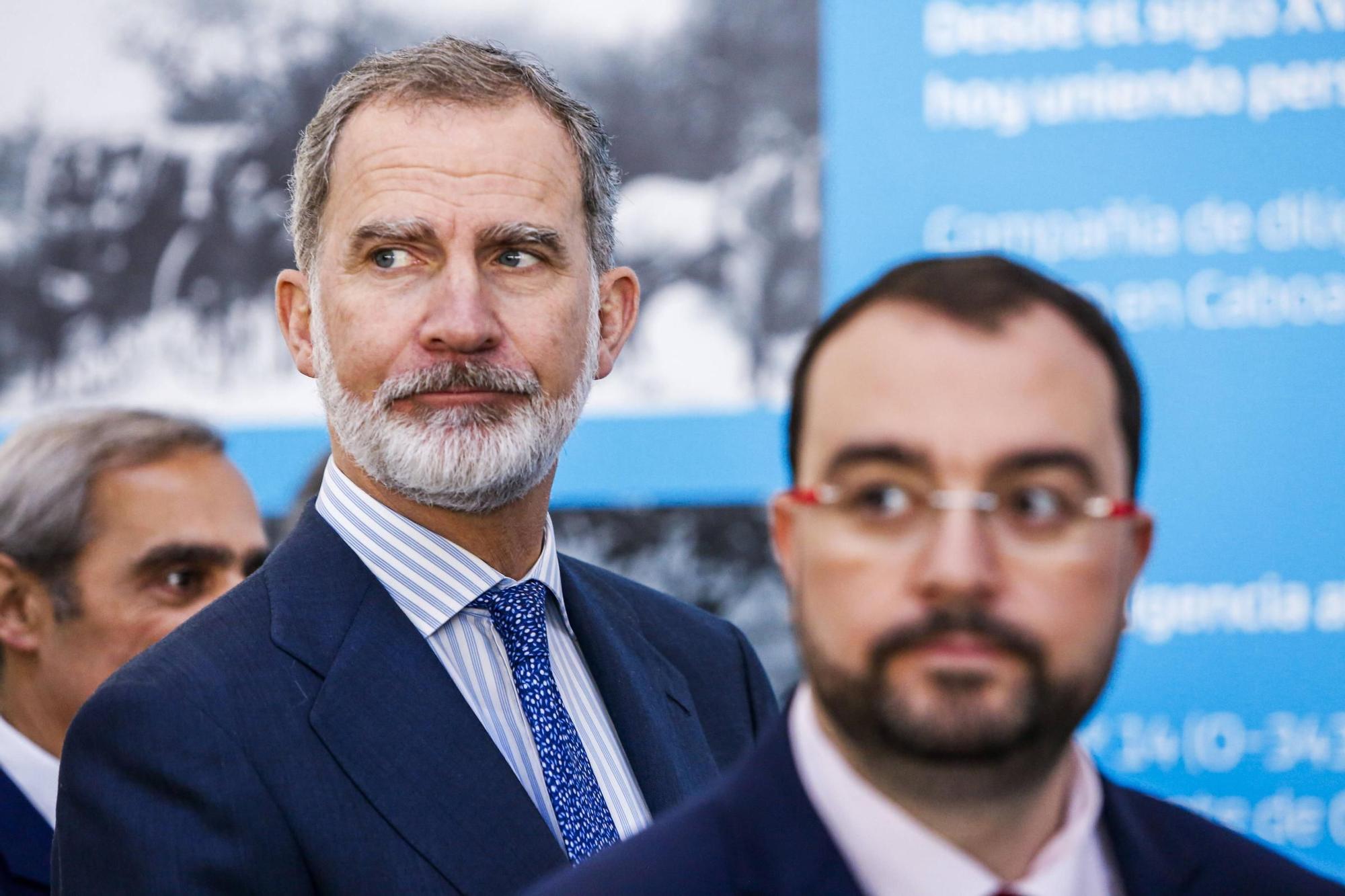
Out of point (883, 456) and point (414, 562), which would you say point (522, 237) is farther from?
point (883, 456)

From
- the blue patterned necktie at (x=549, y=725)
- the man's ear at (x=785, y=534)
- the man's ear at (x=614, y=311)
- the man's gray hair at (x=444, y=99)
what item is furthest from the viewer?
the man's ear at (x=614, y=311)

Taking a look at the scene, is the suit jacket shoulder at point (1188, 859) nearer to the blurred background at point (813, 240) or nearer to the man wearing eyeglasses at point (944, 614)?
the man wearing eyeglasses at point (944, 614)

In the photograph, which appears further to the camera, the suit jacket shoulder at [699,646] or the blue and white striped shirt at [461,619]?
the suit jacket shoulder at [699,646]

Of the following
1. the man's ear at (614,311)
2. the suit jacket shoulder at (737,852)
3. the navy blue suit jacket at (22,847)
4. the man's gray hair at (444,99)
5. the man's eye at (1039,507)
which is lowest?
the navy blue suit jacket at (22,847)

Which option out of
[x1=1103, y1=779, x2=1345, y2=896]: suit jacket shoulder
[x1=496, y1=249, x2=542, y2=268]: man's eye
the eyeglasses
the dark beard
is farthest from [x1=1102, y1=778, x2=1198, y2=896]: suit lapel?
[x1=496, y1=249, x2=542, y2=268]: man's eye

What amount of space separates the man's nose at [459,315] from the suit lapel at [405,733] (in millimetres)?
292

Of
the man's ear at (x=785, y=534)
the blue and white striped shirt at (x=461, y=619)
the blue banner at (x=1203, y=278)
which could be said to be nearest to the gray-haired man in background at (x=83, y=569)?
the blue and white striped shirt at (x=461, y=619)

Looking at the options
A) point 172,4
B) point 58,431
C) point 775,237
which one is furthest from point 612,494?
point 172,4

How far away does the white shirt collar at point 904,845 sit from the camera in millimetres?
1067

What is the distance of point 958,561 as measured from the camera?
1.03m

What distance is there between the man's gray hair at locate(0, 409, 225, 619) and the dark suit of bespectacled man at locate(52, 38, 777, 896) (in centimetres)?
87

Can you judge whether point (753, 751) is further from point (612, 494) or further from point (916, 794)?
point (612, 494)

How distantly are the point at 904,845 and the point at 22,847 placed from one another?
6.15ft

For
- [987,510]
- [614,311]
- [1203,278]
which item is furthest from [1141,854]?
[1203,278]
